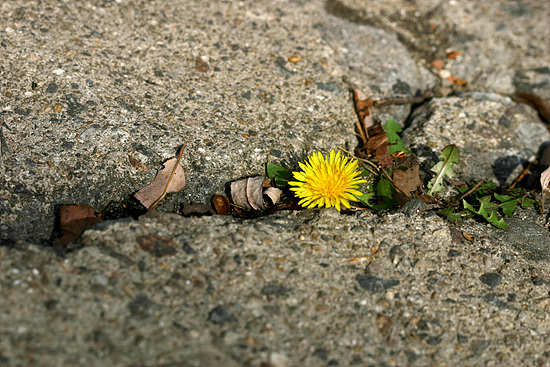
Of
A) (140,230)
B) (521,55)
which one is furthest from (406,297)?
(521,55)

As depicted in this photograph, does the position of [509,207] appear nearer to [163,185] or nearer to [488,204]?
[488,204]

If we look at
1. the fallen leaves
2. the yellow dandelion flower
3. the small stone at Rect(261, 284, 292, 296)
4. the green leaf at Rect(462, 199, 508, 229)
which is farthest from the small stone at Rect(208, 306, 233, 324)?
the fallen leaves

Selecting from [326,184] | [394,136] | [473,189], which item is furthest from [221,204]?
[473,189]

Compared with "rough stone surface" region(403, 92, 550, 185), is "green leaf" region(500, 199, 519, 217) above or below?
below

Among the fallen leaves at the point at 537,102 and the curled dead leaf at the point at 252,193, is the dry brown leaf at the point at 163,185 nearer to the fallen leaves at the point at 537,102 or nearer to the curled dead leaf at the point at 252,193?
the curled dead leaf at the point at 252,193

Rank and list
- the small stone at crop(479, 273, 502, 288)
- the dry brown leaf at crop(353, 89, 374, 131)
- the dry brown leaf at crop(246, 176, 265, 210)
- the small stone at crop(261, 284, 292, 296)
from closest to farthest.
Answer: the small stone at crop(261, 284, 292, 296), the small stone at crop(479, 273, 502, 288), the dry brown leaf at crop(246, 176, 265, 210), the dry brown leaf at crop(353, 89, 374, 131)

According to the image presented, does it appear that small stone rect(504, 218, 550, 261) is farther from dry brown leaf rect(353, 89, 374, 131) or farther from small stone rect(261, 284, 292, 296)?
small stone rect(261, 284, 292, 296)

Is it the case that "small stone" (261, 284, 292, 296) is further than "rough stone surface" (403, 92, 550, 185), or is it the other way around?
"rough stone surface" (403, 92, 550, 185)
